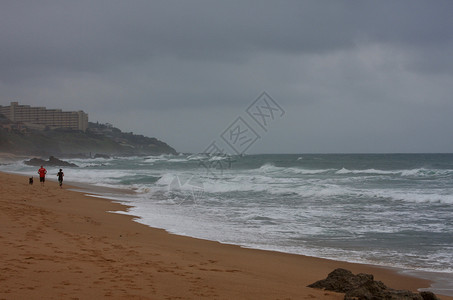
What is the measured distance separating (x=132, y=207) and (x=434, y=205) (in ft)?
37.1

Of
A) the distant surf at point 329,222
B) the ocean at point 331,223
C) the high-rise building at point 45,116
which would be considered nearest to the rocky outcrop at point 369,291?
the ocean at point 331,223

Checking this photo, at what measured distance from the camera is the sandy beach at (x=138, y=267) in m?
4.07

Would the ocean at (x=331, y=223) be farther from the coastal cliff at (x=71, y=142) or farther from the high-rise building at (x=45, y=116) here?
the high-rise building at (x=45, y=116)

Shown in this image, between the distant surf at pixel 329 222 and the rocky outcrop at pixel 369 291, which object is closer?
the rocky outcrop at pixel 369 291

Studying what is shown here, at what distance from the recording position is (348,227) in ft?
34.0

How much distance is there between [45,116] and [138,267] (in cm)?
16376

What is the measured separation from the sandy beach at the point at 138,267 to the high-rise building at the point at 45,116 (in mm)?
151938

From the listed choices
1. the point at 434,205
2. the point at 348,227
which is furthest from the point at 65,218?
the point at 434,205

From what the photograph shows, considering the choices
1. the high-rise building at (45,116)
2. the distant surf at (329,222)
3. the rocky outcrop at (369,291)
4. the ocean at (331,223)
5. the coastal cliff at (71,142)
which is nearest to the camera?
the rocky outcrop at (369,291)

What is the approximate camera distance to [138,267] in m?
5.12

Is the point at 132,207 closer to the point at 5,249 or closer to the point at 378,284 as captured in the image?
the point at 5,249

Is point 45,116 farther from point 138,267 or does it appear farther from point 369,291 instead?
point 369,291

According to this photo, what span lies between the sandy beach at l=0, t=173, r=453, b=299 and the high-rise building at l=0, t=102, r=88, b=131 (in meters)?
152

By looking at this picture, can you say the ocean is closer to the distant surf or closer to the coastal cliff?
the distant surf
